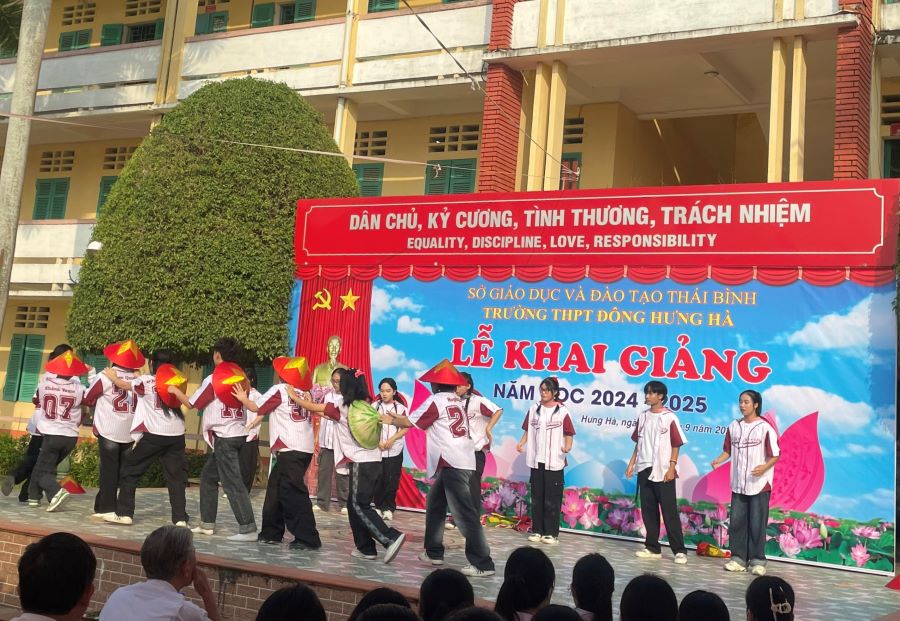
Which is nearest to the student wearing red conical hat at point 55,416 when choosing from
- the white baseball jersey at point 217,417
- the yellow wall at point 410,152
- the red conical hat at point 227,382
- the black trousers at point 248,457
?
the black trousers at point 248,457

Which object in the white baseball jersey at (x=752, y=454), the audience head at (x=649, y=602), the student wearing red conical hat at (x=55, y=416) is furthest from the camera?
the student wearing red conical hat at (x=55, y=416)

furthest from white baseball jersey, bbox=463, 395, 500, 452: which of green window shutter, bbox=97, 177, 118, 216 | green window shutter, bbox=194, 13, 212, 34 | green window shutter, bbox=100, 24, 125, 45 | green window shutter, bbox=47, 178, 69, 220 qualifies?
→ green window shutter, bbox=47, 178, 69, 220

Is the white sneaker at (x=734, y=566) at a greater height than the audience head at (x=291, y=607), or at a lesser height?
lesser

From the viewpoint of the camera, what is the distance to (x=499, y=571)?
828 cm

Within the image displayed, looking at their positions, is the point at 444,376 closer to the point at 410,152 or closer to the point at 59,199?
the point at 410,152

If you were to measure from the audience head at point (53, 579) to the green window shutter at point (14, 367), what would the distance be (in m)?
20.3

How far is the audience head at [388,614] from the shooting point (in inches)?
126

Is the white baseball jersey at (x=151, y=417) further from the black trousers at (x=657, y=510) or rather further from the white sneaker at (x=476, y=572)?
the black trousers at (x=657, y=510)

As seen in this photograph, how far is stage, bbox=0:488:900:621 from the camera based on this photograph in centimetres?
720

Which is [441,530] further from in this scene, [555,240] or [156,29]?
[156,29]

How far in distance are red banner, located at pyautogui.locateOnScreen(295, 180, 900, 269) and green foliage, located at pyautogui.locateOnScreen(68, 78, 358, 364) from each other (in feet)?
2.12

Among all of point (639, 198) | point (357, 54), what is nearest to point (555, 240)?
point (639, 198)

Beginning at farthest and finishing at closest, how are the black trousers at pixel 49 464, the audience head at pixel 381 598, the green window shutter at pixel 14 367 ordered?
1. the green window shutter at pixel 14 367
2. the black trousers at pixel 49 464
3. the audience head at pixel 381 598

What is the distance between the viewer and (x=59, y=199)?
75.6 ft
